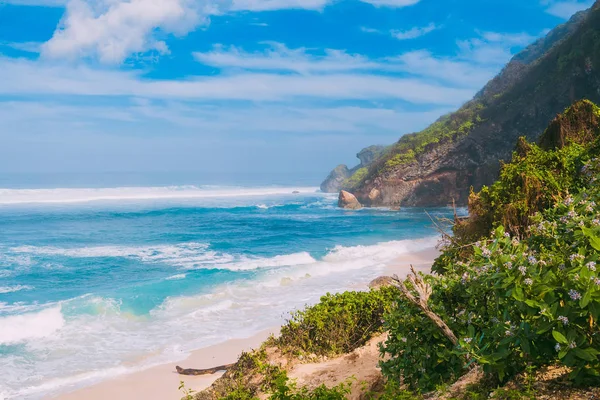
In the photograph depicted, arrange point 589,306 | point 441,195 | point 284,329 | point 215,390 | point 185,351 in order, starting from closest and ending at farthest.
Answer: point 589,306 < point 215,390 < point 284,329 < point 185,351 < point 441,195

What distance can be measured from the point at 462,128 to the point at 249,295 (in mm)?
44460

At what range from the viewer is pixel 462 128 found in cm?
5666

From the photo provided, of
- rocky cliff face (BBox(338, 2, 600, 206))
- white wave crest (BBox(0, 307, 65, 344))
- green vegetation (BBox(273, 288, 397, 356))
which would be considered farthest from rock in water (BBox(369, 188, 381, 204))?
green vegetation (BBox(273, 288, 397, 356))

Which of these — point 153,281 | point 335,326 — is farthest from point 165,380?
point 153,281

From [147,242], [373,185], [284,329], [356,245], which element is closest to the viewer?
[284,329]

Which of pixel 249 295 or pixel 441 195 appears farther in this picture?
pixel 441 195

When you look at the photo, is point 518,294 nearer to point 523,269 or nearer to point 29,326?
point 523,269

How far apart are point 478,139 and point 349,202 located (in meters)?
17.2

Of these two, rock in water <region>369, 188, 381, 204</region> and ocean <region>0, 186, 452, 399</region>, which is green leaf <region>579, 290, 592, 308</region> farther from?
rock in water <region>369, 188, 381, 204</region>

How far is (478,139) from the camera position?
2137 inches

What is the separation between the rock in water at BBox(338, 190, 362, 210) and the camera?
59.5 m

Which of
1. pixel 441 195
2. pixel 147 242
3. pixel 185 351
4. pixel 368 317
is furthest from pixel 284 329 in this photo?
pixel 441 195

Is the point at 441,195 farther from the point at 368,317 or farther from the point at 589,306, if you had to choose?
the point at 589,306

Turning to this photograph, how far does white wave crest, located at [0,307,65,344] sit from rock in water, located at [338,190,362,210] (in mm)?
45039
